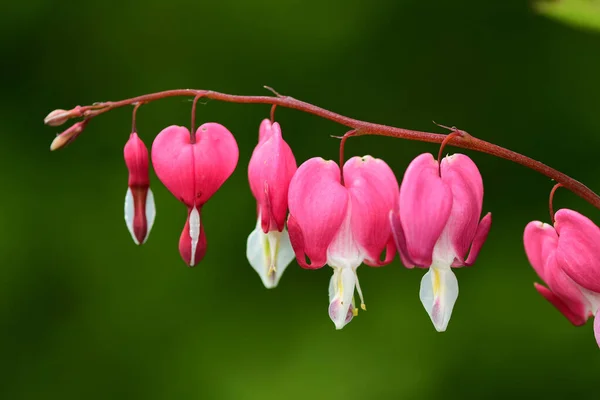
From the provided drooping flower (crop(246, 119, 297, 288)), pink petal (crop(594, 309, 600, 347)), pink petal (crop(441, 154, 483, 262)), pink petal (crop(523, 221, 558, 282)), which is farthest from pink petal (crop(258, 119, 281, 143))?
pink petal (crop(594, 309, 600, 347))

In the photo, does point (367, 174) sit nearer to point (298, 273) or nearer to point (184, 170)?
point (184, 170)

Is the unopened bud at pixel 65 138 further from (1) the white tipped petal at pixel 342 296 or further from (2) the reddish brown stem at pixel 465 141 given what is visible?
(1) the white tipped petal at pixel 342 296

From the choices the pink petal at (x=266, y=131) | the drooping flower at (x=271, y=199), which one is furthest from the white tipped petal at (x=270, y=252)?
the pink petal at (x=266, y=131)

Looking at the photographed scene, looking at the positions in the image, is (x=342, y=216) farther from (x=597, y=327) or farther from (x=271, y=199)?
(x=597, y=327)

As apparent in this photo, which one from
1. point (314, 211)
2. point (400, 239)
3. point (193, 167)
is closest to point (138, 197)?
point (193, 167)

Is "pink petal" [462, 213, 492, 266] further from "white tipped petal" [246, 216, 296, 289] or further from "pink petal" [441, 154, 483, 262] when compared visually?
"white tipped petal" [246, 216, 296, 289]

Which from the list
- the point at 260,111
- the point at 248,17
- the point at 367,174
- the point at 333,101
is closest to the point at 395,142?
the point at 333,101
